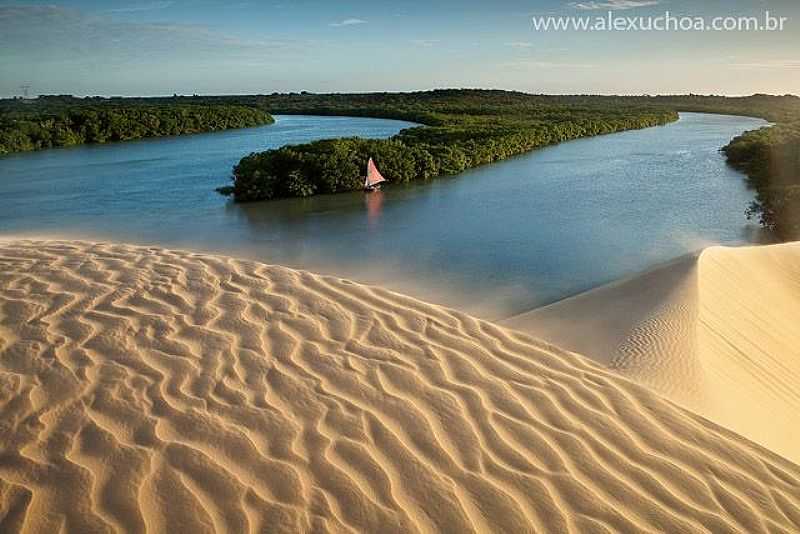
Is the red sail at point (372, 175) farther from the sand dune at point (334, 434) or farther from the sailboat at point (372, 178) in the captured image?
the sand dune at point (334, 434)

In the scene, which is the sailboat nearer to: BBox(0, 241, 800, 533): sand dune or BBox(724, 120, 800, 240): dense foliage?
BBox(724, 120, 800, 240): dense foliage

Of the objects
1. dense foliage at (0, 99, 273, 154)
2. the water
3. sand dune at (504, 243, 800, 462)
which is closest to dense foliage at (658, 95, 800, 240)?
the water

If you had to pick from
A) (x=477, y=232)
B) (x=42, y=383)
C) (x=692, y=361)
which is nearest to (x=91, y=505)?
(x=42, y=383)

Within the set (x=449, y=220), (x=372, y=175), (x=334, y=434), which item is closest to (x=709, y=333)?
(x=334, y=434)

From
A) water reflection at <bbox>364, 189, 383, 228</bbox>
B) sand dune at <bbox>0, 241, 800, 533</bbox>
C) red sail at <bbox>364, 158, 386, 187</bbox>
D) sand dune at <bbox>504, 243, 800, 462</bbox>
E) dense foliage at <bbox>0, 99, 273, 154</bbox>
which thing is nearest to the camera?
sand dune at <bbox>0, 241, 800, 533</bbox>

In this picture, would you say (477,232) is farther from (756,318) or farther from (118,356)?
(118,356)
